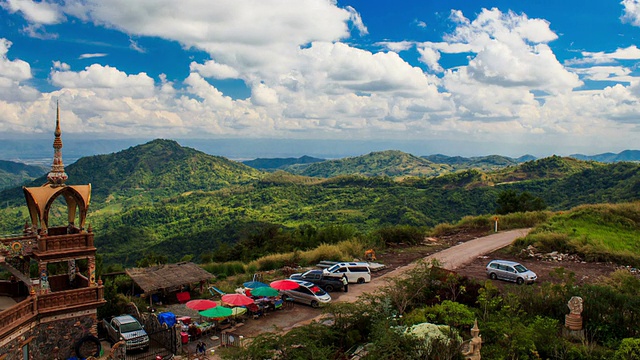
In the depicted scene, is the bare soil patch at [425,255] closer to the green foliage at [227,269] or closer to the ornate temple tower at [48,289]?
the ornate temple tower at [48,289]

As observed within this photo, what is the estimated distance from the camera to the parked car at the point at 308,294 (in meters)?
18.0

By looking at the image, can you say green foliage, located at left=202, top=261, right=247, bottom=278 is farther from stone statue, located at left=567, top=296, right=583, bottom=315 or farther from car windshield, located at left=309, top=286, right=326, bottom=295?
stone statue, located at left=567, top=296, right=583, bottom=315

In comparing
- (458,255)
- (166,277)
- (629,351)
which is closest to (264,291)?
(166,277)

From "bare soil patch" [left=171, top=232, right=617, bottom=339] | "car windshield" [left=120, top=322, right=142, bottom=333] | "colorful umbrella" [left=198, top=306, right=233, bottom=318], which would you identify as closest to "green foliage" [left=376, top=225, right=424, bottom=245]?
"bare soil patch" [left=171, top=232, right=617, bottom=339]

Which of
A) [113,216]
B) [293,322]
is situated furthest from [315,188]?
[293,322]

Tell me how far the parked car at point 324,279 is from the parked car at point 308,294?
118 cm

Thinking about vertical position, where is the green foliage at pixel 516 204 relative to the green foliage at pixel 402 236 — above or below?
above

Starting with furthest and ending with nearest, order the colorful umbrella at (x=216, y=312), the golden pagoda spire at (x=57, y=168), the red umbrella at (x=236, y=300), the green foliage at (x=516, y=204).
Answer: the green foliage at (x=516, y=204) < the red umbrella at (x=236, y=300) < the colorful umbrella at (x=216, y=312) < the golden pagoda spire at (x=57, y=168)

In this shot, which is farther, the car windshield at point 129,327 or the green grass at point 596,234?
the green grass at point 596,234

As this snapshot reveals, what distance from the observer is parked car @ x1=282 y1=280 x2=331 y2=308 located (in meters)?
18.0

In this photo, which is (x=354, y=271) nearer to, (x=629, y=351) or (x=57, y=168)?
(x=629, y=351)

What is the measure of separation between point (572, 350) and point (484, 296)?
316cm

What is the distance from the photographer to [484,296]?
13.9 meters

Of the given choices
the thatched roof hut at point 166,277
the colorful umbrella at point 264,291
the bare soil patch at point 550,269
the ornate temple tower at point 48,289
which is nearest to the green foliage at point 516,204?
the bare soil patch at point 550,269
